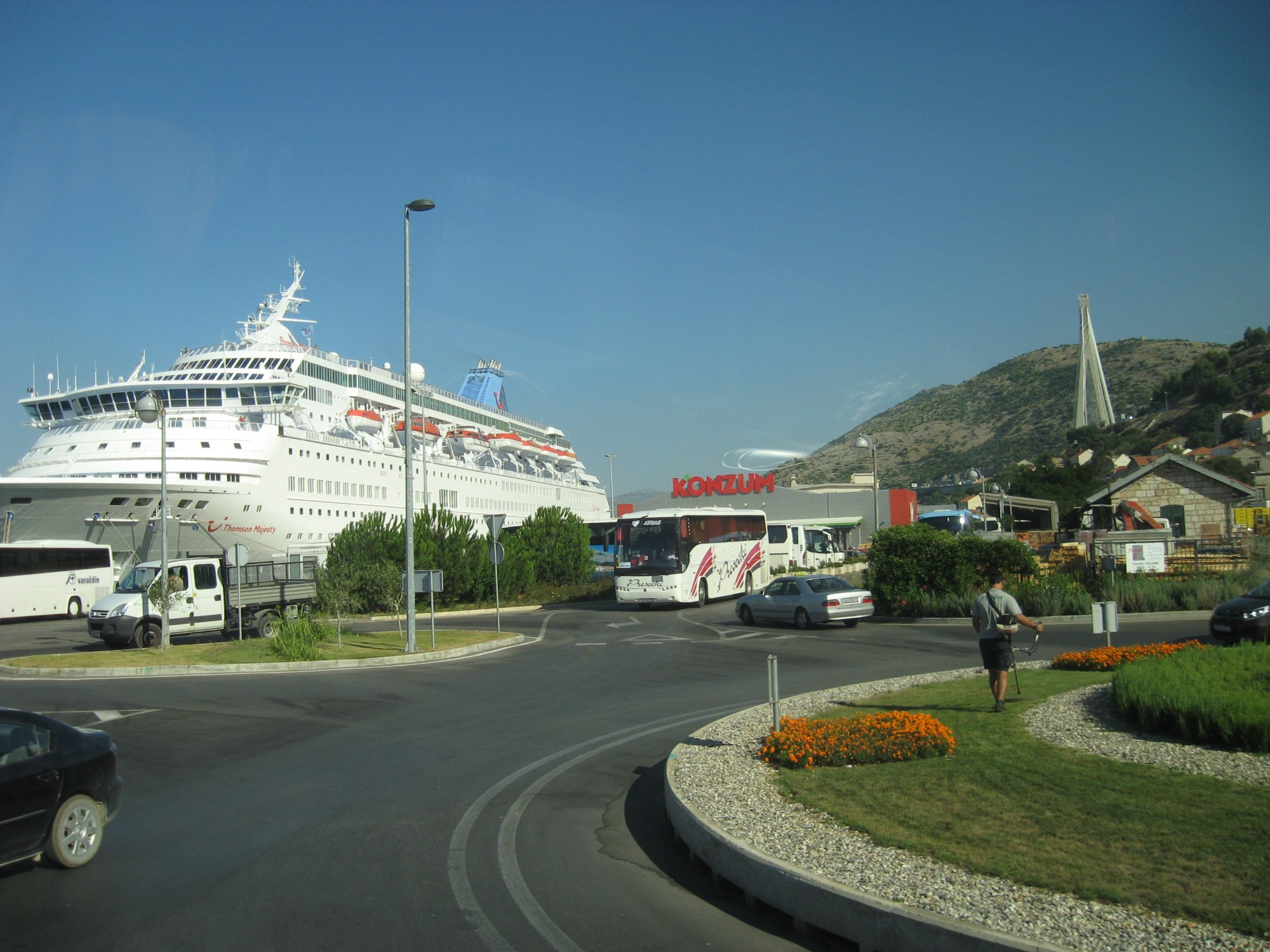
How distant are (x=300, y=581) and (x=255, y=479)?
19.1 m

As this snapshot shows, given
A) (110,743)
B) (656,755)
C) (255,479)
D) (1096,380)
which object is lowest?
(656,755)

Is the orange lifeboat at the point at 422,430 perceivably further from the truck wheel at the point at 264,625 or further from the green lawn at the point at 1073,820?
the green lawn at the point at 1073,820

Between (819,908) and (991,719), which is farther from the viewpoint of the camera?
(991,719)

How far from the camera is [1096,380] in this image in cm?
10331

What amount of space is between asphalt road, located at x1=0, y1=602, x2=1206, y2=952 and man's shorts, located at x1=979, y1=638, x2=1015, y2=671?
10.7 ft

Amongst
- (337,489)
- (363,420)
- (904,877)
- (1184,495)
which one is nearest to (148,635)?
(904,877)

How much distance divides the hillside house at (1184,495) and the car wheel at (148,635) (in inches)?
1446

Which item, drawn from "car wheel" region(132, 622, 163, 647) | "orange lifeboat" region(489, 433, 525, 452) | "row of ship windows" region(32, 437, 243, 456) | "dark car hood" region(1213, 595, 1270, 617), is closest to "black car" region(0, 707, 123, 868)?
"car wheel" region(132, 622, 163, 647)

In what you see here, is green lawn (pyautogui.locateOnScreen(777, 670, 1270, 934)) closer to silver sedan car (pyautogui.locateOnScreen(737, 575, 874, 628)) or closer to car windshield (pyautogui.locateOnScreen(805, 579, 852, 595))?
silver sedan car (pyautogui.locateOnScreen(737, 575, 874, 628))

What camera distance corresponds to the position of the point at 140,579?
19.3 metres

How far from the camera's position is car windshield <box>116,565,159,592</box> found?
1906 cm

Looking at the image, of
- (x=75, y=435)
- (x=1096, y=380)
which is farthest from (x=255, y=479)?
(x=1096, y=380)

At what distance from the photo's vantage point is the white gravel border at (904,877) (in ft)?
12.0

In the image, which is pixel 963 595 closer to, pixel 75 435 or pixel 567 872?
pixel 567 872
